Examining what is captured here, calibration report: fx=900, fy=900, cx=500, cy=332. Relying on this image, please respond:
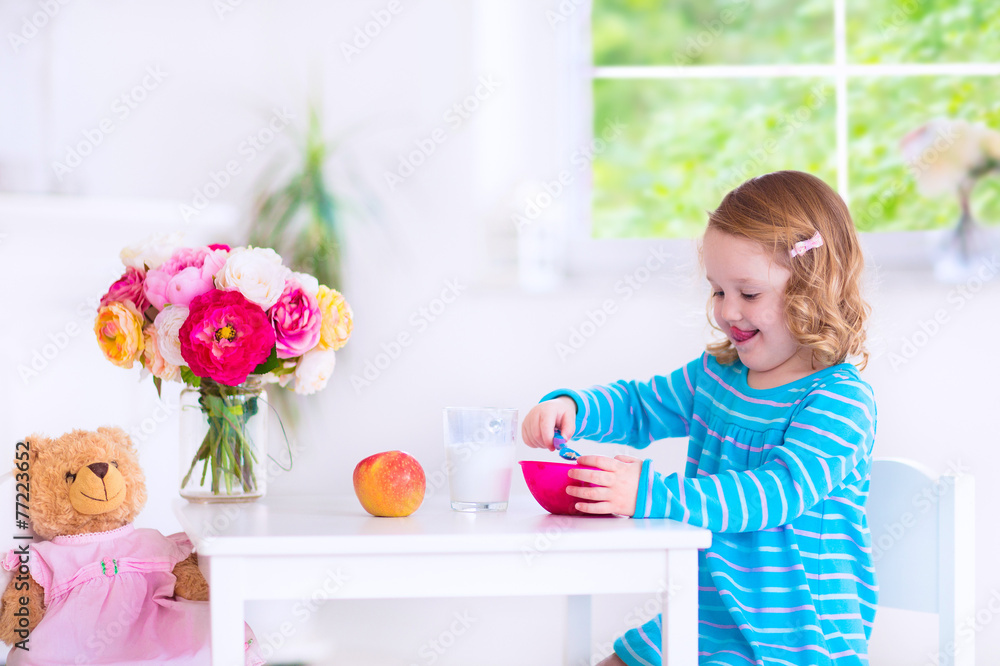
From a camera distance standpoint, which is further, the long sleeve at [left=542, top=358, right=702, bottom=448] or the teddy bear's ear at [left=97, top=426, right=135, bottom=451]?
the long sleeve at [left=542, top=358, right=702, bottom=448]

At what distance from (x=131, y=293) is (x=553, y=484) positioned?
1.85 feet

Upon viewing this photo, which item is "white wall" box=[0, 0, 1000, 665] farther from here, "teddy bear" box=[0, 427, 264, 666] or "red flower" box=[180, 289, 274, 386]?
"red flower" box=[180, 289, 274, 386]

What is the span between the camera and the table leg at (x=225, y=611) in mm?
799

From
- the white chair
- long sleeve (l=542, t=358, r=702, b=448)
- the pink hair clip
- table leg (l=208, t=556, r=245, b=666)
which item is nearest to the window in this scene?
long sleeve (l=542, t=358, r=702, b=448)

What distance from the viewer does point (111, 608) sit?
1.09 meters

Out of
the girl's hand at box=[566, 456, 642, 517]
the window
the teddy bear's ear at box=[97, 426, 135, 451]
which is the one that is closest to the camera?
the girl's hand at box=[566, 456, 642, 517]

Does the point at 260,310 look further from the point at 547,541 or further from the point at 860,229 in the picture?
the point at 860,229

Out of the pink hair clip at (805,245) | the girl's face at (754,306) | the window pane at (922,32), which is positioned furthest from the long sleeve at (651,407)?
the window pane at (922,32)

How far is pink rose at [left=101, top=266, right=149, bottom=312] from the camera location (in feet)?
3.60

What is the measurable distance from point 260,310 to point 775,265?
24.9 inches

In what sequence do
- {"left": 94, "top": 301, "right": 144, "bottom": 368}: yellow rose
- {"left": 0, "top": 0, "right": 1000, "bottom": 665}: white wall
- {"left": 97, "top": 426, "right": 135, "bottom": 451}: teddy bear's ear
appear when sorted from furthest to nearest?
1. {"left": 0, "top": 0, "right": 1000, "bottom": 665}: white wall
2. {"left": 97, "top": 426, "right": 135, "bottom": 451}: teddy bear's ear
3. {"left": 94, "top": 301, "right": 144, "bottom": 368}: yellow rose

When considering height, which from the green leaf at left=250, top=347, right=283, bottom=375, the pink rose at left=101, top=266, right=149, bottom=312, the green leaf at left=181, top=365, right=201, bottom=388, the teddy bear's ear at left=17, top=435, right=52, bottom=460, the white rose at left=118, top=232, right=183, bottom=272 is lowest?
the teddy bear's ear at left=17, top=435, right=52, bottom=460

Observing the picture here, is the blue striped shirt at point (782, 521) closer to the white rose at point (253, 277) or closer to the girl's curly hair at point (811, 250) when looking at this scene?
the girl's curly hair at point (811, 250)

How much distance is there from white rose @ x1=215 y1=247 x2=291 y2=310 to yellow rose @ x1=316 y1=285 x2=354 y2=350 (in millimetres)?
65
